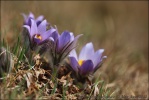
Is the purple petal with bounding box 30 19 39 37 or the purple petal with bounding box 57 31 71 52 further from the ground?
the purple petal with bounding box 30 19 39 37

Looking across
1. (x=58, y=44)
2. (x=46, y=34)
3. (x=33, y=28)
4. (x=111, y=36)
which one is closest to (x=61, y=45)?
(x=58, y=44)

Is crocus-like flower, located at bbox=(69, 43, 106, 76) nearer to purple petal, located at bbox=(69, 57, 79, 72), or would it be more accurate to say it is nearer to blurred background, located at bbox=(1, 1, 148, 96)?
purple petal, located at bbox=(69, 57, 79, 72)

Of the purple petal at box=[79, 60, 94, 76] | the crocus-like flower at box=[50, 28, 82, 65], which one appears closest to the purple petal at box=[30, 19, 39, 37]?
the crocus-like flower at box=[50, 28, 82, 65]

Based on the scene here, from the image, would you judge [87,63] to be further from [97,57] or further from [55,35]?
[55,35]

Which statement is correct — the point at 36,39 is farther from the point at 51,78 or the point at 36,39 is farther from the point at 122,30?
the point at 122,30

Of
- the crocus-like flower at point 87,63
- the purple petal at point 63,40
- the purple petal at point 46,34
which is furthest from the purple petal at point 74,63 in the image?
the purple petal at point 46,34

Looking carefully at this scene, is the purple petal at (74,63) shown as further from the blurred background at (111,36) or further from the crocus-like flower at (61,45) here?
the blurred background at (111,36)

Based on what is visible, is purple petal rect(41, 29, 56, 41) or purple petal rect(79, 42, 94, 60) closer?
purple petal rect(41, 29, 56, 41)
